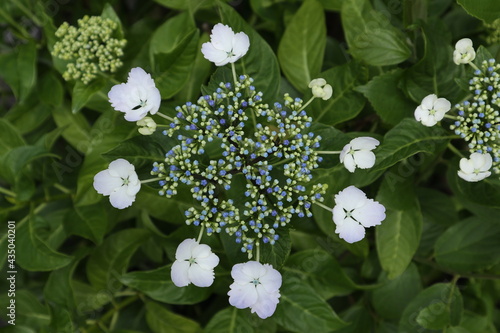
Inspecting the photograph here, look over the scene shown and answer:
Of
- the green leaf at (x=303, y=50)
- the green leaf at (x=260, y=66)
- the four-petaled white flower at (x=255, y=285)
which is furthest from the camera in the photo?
the green leaf at (x=303, y=50)

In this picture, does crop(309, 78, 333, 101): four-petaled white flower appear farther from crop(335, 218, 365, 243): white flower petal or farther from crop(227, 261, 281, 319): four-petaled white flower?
crop(227, 261, 281, 319): four-petaled white flower

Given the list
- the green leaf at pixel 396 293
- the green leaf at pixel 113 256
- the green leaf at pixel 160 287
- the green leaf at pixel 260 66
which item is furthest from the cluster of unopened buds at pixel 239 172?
the green leaf at pixel 396 293

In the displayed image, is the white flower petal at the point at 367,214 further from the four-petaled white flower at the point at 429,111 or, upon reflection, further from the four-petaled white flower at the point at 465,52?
the four-petaled white flower at the point at 465,52

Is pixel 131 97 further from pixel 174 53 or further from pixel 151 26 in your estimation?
pixel 151 26

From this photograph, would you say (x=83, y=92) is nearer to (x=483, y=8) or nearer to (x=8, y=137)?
(x=8, y=137)

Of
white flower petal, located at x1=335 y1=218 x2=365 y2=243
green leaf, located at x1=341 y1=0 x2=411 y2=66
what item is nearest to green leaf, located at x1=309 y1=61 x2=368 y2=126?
green leaf, located at x1=341 y1=0 x2=411 y2=66

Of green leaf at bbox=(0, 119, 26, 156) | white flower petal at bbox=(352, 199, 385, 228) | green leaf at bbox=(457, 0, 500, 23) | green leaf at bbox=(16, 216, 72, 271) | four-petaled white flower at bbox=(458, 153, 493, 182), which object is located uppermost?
green leaf at bbox=(457, 0, 500, 23)
